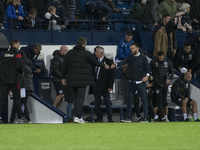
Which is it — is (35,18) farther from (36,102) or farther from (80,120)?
(80,120)

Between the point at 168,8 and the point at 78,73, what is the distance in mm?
7408

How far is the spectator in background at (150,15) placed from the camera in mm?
18641

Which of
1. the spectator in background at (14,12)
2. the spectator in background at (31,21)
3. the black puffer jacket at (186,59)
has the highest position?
the spectator in background at (14,12)

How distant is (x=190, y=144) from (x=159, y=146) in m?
0.57

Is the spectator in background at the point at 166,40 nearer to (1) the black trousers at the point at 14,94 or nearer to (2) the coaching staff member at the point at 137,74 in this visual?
(2) the coaching staff member at the point at 137,74

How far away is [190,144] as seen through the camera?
7.73 metres

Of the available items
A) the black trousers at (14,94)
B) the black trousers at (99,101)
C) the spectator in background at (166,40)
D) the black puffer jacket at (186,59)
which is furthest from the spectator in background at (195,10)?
the black trousers at (14,94)

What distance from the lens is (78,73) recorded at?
41.0 feet

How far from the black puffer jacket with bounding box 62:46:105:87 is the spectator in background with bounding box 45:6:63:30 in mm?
5481

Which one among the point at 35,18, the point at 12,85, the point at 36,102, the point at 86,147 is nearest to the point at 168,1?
the point at 35,18

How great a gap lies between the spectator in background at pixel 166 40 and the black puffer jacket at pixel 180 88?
1480mm

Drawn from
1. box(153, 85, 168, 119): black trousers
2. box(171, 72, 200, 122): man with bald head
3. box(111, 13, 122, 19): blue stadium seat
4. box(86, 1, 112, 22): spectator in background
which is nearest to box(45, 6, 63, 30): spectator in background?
box(86, 1, 112, 22): spectator in background

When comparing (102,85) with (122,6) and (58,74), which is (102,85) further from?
(122,6)

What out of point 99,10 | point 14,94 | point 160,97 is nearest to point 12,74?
point 14,94
